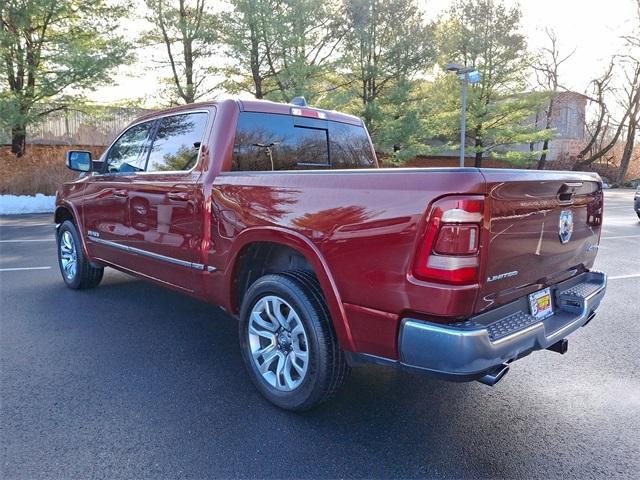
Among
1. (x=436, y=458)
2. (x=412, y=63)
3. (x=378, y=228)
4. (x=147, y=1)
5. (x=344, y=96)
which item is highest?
(x=147, y=1)

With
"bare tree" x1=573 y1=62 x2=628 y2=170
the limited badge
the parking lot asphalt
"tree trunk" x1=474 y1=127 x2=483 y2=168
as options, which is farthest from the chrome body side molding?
"bare tree" x1=573 y1=62 x2=628 y2=170

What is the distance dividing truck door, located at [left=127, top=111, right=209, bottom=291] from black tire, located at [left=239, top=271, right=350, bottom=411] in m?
0.96

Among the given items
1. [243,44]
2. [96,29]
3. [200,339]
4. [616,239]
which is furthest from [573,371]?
[96,29]

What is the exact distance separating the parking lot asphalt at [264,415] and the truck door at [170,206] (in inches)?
26.3

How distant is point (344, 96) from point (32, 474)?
1934 cm

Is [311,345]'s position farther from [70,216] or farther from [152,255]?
[70,216]

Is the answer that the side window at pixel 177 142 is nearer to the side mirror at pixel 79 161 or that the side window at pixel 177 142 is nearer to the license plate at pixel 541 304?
the side mirror at pixel 79 161

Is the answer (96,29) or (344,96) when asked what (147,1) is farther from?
(344,96)

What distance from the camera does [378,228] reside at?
2359mm

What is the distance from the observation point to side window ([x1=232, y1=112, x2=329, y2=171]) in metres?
3.61

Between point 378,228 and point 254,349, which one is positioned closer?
point 378,228

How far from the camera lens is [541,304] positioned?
2.76m

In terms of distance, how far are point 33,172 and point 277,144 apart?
1760 cm

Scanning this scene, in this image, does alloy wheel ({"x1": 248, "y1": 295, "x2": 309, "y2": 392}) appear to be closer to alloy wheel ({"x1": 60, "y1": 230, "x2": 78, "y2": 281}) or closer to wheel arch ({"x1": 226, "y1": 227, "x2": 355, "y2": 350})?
wheel arch ({"x1": 226, "y1": 227, "x2": 355, "y2": 350})
